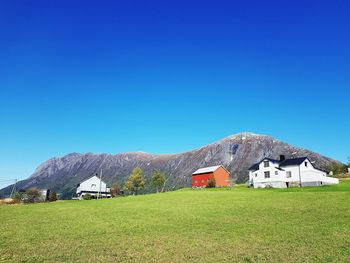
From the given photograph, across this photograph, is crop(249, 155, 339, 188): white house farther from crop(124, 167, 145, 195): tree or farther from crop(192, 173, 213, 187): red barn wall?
crop(124, 167, 145, 195): tree

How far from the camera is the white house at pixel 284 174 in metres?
87.5

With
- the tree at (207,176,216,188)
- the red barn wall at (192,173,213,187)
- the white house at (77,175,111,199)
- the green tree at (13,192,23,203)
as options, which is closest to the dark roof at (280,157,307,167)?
the tree at (207,176,216,188)

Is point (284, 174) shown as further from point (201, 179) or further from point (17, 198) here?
point (17, 198)

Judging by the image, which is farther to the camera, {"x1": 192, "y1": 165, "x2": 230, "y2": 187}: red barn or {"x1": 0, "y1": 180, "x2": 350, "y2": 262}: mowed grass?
{"x1": 192, "y1": 165, "x2": 230, "y2": 187}: red barn

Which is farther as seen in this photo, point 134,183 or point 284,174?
point 134,183

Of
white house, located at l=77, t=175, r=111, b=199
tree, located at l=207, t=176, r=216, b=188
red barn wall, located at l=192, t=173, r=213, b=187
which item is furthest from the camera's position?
white house, located at l=77, t=175, r=111, b=199

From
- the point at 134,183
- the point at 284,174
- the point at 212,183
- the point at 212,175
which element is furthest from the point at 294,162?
the point at 134,183

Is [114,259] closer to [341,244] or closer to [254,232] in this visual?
[254,232]

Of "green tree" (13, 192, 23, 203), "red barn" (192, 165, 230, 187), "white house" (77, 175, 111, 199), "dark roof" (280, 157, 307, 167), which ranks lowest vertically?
"green tree" (13, 192, 23, 203)

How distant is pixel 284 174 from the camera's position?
299 feet

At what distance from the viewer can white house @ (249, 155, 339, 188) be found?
287ft

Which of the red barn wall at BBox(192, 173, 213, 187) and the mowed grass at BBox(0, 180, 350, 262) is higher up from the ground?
the red barn wall at BBox(192, 173, 213, 187)

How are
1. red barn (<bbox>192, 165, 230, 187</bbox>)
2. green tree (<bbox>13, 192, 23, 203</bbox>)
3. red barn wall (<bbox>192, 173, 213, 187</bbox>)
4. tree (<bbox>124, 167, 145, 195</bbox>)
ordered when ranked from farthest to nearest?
tree (<bbox>124, 167, 145, 195</bbox>) → red barn wall (<bbox>192, 173, 213, 187</bbox>) → red barn (<bbox>192, 165, 230, 187</bbox>) → green tree (<bbox>13, 192, 23, 203</bbox>)

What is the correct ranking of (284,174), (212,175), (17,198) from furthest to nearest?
(212,175)
(17,198)
(284,174)
